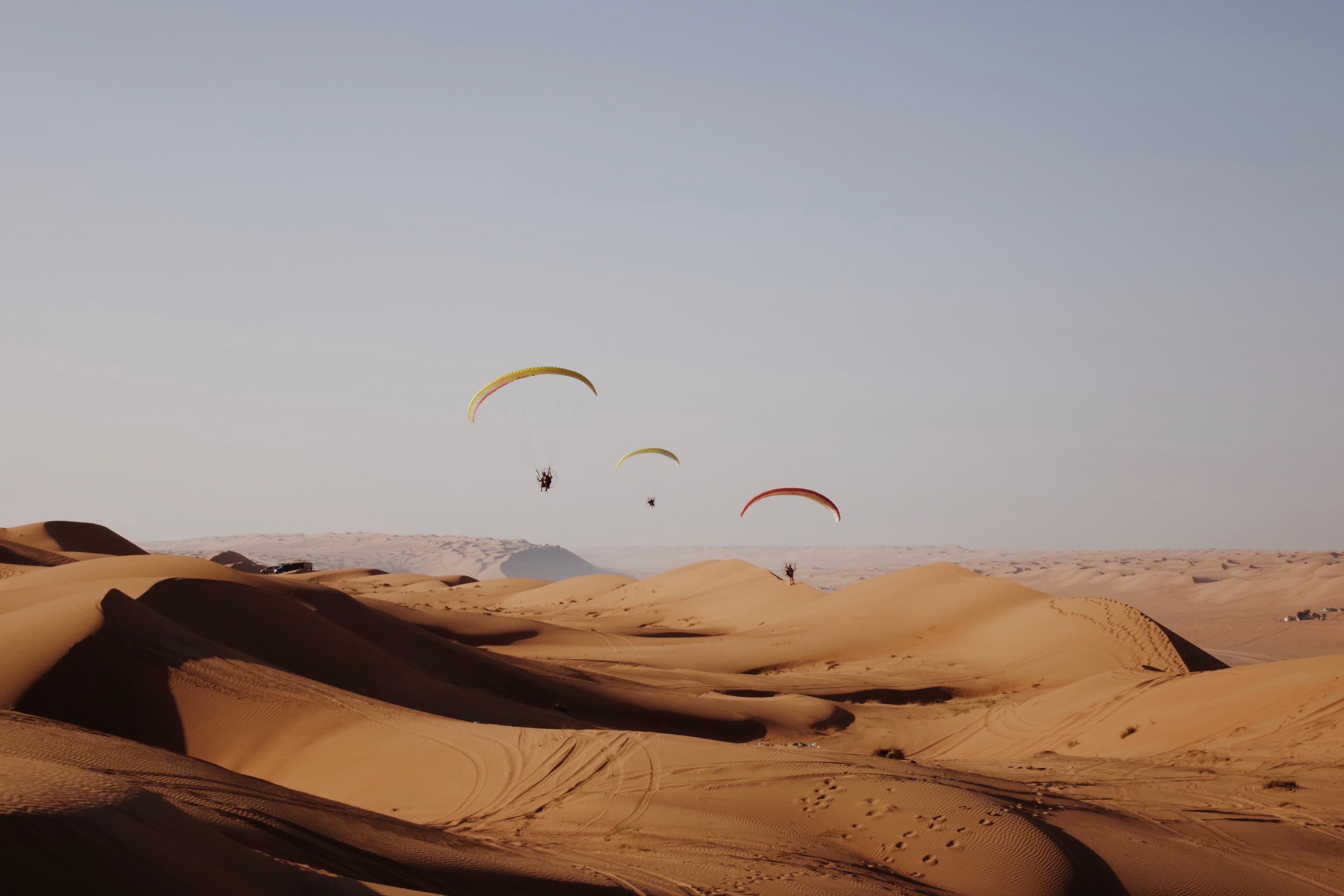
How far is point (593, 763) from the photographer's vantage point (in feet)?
32.7

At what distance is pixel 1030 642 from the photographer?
82.4 feet

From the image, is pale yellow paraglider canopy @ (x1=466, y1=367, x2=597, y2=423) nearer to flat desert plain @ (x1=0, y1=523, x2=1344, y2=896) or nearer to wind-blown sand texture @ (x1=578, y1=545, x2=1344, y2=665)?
flat desert plain @ (x1=0, y1=523, x2=1344, y2=896)

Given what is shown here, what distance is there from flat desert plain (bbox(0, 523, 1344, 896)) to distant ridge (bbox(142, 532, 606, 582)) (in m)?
98.2

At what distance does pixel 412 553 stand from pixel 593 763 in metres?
140

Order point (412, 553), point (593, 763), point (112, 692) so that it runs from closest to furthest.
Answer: point (593, 763), point (112, 692), point (412, 553)

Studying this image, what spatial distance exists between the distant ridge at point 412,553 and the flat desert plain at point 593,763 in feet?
322

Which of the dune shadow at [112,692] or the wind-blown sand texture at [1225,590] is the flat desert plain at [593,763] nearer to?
the dune shadow at [112,692]

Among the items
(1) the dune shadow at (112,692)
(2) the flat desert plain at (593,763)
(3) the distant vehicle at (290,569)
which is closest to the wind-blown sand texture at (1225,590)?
(2) the flat desert plain at (593,763)

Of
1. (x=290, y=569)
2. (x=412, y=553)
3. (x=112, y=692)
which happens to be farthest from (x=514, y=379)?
(x=412, y=553)

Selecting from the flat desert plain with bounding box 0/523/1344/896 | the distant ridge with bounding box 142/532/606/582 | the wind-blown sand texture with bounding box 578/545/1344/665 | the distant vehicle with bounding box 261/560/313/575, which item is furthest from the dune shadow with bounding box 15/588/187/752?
the distant ridge with bounding box 142/532/606/582

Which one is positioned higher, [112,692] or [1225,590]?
[1225,590]

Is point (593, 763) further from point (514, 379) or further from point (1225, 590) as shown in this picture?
point (1225, 590)

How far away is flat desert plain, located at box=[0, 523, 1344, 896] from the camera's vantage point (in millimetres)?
5945

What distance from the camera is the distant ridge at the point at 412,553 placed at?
126 metres
